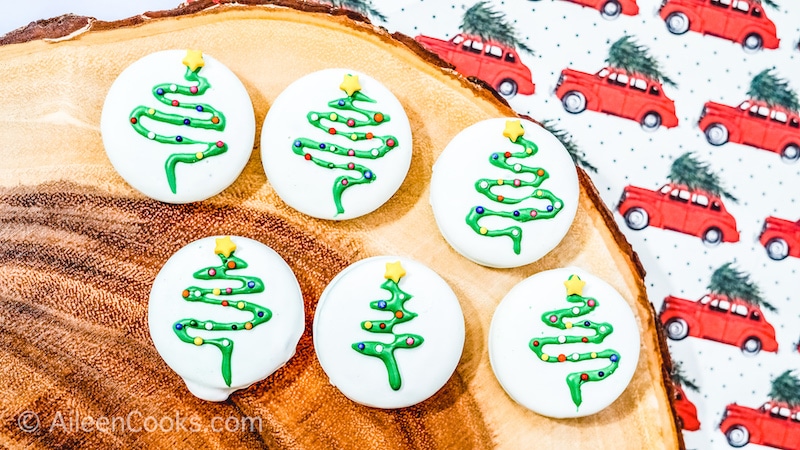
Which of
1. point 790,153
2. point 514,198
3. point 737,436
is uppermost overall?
point 790,153

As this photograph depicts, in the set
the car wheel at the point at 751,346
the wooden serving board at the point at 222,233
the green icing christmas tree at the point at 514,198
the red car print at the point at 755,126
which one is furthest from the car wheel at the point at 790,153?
the green icing christmas tree at the point at 514,198

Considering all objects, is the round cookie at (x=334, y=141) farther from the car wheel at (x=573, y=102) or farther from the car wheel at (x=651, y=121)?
the car wheel at (x=651, y=121)

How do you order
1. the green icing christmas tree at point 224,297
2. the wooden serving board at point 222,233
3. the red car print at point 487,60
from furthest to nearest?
the red car print at point 487,60
the wooden serving board at point 222,233
the green icing christmas tree at point 224,297

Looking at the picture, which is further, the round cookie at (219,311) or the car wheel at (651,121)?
the car wheel at (651,121)

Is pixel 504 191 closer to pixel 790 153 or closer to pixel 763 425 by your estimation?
pixel 790 153

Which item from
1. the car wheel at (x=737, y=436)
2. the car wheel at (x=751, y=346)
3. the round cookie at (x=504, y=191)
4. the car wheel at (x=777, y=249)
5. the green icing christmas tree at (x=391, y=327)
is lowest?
the car wheel at (x=737, y=436)

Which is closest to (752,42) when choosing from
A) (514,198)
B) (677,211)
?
(677,211)
